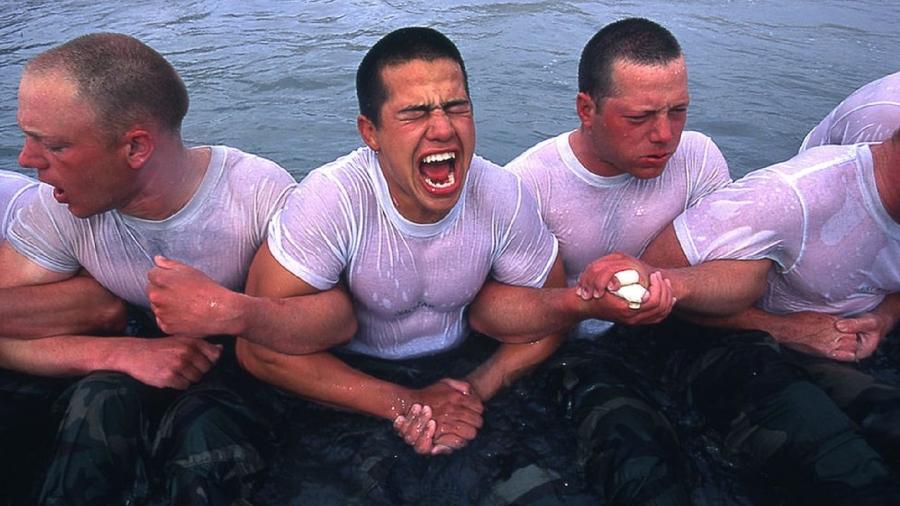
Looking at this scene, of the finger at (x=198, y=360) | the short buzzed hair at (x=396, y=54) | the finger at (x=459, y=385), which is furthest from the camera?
the finger at (x=459, y=385)

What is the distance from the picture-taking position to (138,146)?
9.67 feet

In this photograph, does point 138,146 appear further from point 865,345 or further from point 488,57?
point 488,57

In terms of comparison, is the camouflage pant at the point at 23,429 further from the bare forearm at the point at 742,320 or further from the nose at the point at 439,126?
the bare forearm at the point at 742,320

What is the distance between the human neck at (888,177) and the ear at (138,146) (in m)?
2.74

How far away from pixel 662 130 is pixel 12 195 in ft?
9.00

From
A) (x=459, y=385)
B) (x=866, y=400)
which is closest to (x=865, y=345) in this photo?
(x=866, y=400)

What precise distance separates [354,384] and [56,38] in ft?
26.4

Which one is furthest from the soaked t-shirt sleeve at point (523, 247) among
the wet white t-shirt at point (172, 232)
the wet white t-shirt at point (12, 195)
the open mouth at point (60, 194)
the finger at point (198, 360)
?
the wet white t-shirt at point (12, 195)

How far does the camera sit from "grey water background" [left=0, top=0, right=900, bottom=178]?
6.91 m

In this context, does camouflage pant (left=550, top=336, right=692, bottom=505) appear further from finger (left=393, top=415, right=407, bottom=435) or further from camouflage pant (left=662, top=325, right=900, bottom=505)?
finger (left=393, top=415, right=407, bottom=435)

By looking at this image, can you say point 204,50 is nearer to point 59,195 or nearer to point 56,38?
point 56,38

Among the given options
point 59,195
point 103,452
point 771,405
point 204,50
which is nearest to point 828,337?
point 771,405

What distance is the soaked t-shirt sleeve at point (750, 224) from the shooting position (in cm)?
314

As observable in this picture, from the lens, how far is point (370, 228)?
3000 mm
